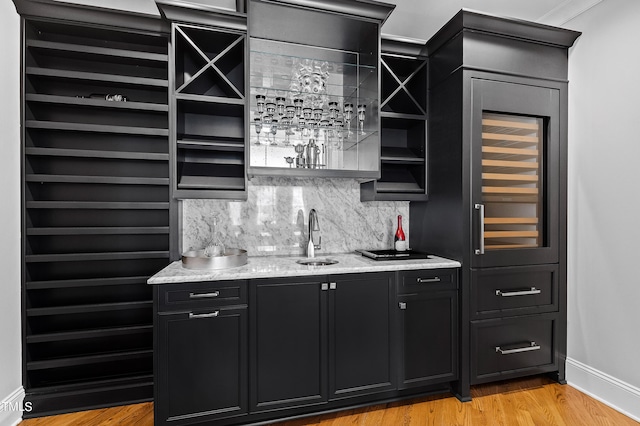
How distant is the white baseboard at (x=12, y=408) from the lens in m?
1.98

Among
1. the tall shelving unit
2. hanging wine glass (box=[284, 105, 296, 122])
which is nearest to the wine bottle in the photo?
hanging wine glass (box=[284, 105, 296, 122])

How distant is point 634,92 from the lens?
2.19m

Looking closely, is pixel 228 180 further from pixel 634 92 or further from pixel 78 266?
pixel 634 92

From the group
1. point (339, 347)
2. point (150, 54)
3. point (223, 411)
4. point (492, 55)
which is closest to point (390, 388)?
point (339, 347)

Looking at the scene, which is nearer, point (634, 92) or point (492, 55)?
point (634, 92)

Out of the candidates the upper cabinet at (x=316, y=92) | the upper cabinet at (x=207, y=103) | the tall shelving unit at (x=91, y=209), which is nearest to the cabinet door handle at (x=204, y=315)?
the tall shelving unit at (x=91, y=209)

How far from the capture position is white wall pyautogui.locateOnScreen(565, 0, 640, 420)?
220cm

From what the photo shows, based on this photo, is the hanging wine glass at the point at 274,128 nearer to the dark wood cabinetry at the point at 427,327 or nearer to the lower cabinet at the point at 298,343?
the lower cabinet at the point at 298,343

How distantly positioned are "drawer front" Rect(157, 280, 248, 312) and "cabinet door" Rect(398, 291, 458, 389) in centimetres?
108

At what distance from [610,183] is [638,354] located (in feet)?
3.73

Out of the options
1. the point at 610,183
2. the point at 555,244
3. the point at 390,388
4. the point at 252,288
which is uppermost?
the point at 610,183

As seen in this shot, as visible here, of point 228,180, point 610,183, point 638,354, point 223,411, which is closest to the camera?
point 223,411

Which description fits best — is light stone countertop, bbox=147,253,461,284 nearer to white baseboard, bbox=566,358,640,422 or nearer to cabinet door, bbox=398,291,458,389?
cabinet door, bbox=398,291,458,389

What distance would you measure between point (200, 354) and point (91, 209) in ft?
4.61
